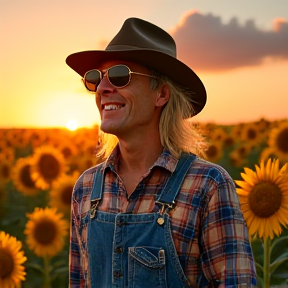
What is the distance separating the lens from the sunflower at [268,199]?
3900mm

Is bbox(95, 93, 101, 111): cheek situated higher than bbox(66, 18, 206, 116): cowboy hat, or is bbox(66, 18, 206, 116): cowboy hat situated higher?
bbox(66, 18, 206, 116): cowboy hat

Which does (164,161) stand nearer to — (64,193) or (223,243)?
(223,243)

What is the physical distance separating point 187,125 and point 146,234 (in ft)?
1.54

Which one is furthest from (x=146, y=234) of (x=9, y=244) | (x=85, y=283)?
(x=9, y=244)

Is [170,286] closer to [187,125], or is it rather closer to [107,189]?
[107,189]

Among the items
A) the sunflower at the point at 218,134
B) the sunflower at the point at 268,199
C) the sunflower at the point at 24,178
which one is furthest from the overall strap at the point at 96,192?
the sunflower at the point at 218,134

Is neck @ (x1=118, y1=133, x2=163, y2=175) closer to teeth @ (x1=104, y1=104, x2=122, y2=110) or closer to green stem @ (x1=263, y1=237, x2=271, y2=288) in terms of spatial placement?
teeth @ (x1=104, y1=104, x2=122, y2=110)

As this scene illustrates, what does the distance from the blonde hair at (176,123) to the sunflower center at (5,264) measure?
2.41 m

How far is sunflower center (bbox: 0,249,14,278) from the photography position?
4.64 m

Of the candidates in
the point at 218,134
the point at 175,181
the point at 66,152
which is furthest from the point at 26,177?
the point at 175,181

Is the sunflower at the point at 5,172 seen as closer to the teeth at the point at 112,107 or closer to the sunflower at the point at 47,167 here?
the sunflower at the point at 47,167

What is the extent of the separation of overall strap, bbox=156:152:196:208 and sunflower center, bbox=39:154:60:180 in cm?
400

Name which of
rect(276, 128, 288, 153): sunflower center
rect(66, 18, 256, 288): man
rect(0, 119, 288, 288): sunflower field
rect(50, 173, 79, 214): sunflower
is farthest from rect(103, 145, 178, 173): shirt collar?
rect(276, 128, 288, 153): sunflower center

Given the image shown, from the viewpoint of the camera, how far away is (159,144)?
98.3 inches
